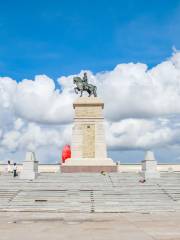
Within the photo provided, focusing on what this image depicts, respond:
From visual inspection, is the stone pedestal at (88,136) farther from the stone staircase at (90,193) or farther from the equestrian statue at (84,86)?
the stone staircase at (90,193)

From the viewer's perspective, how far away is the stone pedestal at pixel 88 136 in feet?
121

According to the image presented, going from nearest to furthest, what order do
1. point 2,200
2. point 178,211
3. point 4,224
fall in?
1. point 4,224
2. point 178,211
3. point 2,200

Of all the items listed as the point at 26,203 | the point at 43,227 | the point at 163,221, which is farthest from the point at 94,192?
the point at 43,227

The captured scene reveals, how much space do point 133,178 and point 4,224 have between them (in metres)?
15.5

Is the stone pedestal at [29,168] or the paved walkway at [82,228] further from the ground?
the stone pedestal at [29,168]

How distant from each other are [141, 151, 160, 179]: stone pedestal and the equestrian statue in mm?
9254

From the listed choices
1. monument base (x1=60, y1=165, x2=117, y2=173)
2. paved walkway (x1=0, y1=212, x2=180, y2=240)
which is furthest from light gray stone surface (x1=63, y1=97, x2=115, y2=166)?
paved walkway (x1=0, y1=212, x2=180, y2=240)

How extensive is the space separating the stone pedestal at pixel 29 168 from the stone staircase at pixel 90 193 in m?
0.65

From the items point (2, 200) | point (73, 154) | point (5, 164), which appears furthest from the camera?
point (5, 164)

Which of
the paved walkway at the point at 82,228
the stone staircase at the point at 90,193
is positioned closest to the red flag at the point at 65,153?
the stone staircase at the point at 90,193

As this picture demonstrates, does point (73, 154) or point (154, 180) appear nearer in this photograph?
point (154, 180)

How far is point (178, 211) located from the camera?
23188 millimetres

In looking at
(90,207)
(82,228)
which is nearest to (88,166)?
(90,207)

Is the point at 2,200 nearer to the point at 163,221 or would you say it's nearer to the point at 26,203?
the point at 26,203
